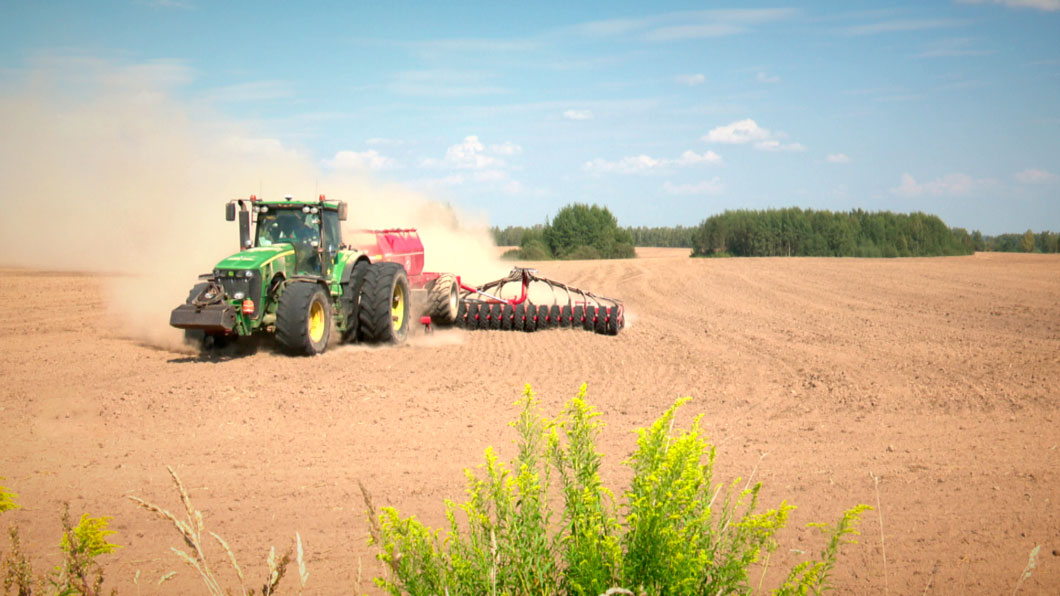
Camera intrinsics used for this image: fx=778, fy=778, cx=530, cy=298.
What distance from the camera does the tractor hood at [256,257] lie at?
35.9ft

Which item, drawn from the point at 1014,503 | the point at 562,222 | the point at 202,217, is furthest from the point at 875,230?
the point at 1014,503

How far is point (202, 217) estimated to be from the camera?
1777 cm

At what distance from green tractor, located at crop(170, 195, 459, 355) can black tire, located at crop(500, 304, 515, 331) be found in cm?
143

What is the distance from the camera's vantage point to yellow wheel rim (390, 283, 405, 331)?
13.4 m

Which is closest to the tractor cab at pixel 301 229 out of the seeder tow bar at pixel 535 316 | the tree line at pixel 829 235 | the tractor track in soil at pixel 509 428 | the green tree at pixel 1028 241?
the tractor track in soil at pixel 509 428

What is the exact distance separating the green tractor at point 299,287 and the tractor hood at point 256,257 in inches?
0.6

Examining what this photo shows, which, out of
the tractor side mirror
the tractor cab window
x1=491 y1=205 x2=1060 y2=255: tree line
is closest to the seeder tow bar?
the tractor cab window

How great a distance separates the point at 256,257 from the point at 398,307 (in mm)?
2995

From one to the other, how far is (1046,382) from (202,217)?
53.5ft

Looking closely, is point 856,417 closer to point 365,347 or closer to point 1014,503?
point 1014,503

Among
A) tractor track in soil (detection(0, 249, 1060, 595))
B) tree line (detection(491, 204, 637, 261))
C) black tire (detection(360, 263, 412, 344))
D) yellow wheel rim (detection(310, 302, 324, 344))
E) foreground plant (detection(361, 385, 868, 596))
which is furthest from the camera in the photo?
tree line (detection(491, 204, 637, 261))

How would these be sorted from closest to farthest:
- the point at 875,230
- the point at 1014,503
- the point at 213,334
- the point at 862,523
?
the point at 862,523, the point at 1014,503, the point at 213,334, the point at 875,230

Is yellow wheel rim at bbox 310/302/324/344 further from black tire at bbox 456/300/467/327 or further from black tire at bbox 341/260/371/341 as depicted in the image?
black tire at bbox 456/300/467/327

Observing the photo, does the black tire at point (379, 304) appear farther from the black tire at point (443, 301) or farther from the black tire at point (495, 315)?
the black tire at point (495, 315)
